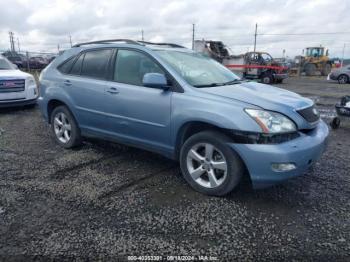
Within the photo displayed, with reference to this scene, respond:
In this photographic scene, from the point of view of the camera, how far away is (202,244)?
108 inches

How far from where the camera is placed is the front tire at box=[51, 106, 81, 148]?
5176 mm

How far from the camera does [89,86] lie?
4.69m

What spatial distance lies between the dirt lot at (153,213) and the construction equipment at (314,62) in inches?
1101

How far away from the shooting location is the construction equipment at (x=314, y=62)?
30.2m

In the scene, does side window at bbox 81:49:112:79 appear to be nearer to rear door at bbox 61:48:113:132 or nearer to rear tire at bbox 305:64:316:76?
rear door at bbox 61:48:113:132

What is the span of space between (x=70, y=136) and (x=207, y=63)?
8.24 feet

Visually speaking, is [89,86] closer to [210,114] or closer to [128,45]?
[128,45]

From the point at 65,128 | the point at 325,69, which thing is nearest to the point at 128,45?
the point at 65,128

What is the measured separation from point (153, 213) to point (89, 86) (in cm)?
230

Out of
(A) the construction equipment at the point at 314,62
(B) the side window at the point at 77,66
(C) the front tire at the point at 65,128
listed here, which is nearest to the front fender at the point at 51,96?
(C) the front tire at the point at 65,128

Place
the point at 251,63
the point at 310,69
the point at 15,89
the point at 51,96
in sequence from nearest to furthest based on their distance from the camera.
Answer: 1. the point at 51,96
2. the point at 15,89
3. the point at 251,63
4. the point at 310,69

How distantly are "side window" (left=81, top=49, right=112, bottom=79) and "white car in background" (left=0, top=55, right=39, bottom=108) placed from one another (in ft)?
15.1

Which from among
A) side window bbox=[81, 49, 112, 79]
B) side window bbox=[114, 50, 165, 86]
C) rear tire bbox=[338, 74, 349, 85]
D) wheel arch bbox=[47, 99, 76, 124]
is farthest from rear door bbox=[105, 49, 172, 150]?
rear tire bbox=[338, 74, 349, 85]

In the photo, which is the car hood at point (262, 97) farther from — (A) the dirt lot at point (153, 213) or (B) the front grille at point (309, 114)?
(A) the dirt lot at point (153, 213)
